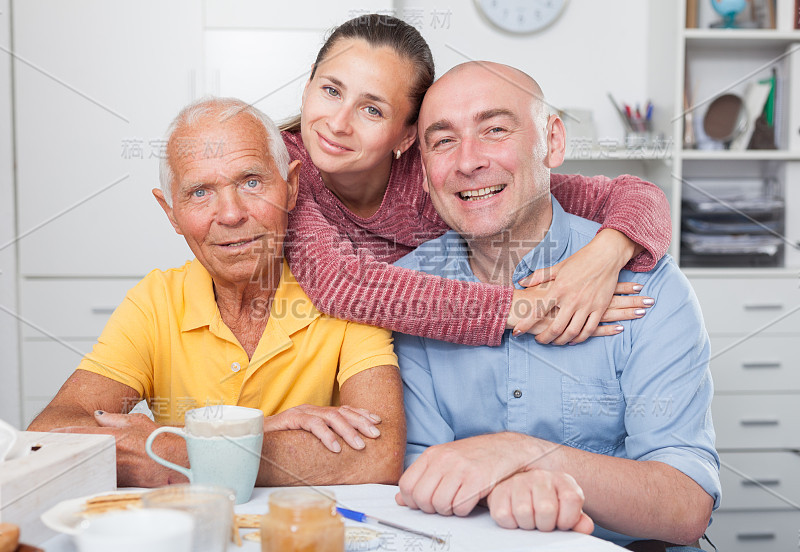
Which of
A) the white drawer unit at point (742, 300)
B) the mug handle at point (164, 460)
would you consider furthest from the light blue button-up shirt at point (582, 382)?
the white drawer unit at point (742, 300)

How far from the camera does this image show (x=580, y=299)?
1.02 metres

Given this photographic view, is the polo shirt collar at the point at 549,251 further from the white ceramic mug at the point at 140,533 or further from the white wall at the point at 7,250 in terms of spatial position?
the white wall at the point at 7,250

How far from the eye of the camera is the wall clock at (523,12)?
8.63 feet

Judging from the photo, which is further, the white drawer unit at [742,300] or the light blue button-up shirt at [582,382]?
the white drawer unit at [742,300]

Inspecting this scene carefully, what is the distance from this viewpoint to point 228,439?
2.36 ft

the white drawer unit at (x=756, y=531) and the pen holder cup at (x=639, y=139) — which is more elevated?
the pen holder cup at (x=639, y=139)

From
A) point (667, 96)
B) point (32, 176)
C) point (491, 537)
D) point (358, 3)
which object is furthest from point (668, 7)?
point (491, 537)

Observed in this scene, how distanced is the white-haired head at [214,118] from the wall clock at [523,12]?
5.80 ft

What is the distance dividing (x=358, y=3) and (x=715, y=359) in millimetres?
1623

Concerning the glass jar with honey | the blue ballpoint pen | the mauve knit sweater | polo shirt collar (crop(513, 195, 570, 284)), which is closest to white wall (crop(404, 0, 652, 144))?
the mauve knit sweater

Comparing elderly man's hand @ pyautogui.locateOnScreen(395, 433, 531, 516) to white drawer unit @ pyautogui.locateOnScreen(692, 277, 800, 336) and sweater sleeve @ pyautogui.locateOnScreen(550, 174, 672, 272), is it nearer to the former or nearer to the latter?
sweater sleeve @ pyautogui.locateOnScreen(550, 174, 672, 272)

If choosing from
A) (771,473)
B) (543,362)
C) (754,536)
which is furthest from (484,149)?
(754,536)

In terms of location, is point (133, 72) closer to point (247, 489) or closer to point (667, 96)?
point (667, 96)

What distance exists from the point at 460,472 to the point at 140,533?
35 cm
